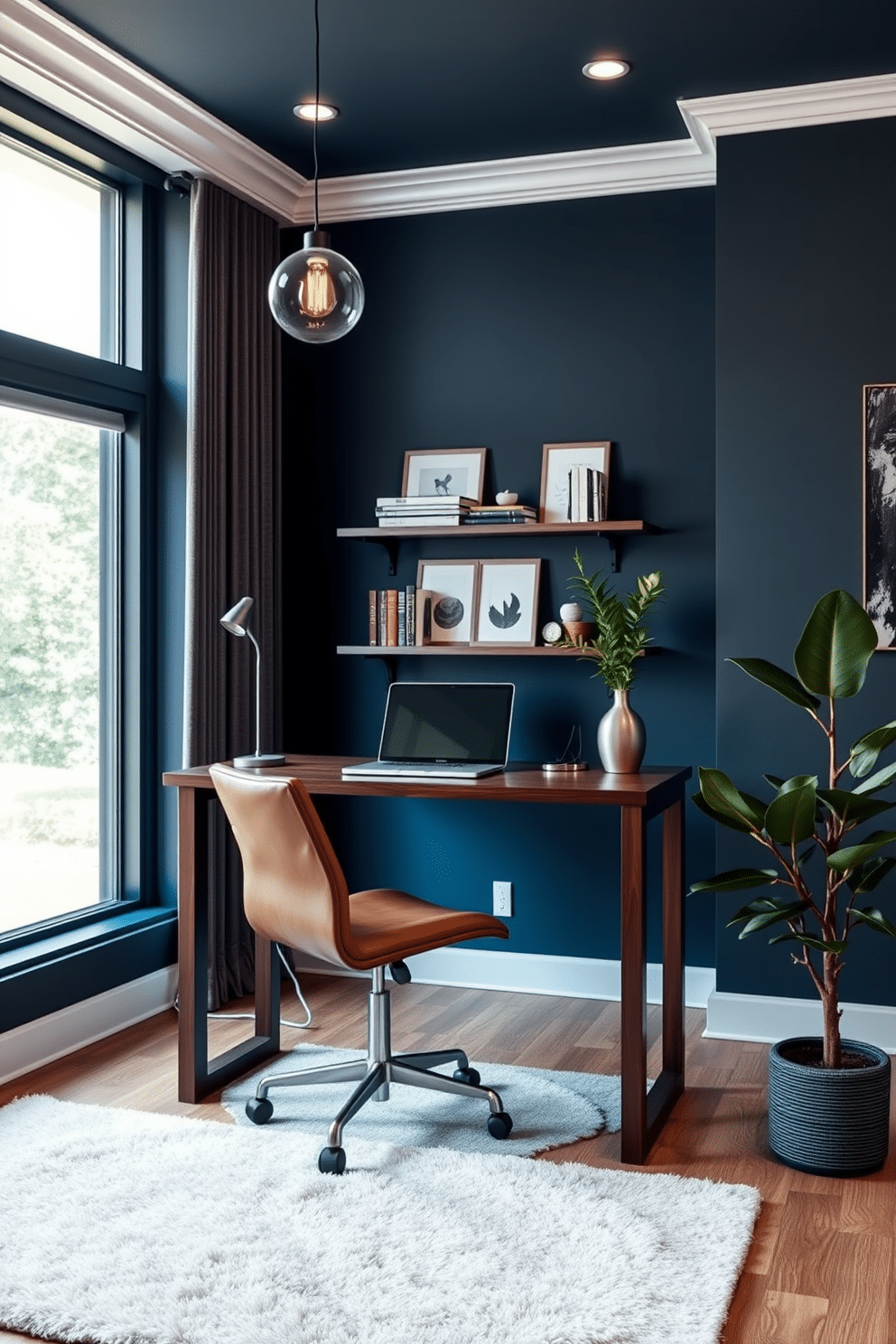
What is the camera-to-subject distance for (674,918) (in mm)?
3279

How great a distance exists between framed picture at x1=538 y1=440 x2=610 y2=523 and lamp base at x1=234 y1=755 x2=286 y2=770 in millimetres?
1254

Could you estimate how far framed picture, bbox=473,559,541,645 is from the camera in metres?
4.21

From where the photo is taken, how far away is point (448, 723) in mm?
3545

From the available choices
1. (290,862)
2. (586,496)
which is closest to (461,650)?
(586,496)

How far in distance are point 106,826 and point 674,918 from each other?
181 cm

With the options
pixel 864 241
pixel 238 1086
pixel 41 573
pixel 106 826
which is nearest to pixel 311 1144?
pixel 238 1086

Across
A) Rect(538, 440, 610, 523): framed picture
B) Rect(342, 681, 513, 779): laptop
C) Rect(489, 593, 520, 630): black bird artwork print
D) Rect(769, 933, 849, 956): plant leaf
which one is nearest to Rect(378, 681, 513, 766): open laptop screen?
Rect(342, 681, 513, 779): laptop

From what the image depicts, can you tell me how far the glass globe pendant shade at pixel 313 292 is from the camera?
108 inches

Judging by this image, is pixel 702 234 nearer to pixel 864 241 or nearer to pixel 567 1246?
pixel 864 241

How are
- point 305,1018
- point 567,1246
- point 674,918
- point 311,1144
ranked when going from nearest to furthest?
point 567,1246 < point 311,1144 < point 674,918 < point 305,1018

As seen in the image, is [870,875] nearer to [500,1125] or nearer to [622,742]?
[622,742]

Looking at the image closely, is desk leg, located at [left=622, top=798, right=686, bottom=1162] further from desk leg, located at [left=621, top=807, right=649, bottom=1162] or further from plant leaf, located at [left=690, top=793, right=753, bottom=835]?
plant leaf, located at [left=690, top=793, right=753, bottom=835]

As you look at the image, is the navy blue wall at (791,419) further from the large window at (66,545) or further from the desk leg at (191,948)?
the large window at (66,545)

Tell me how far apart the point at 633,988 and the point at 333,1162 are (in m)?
0.75
